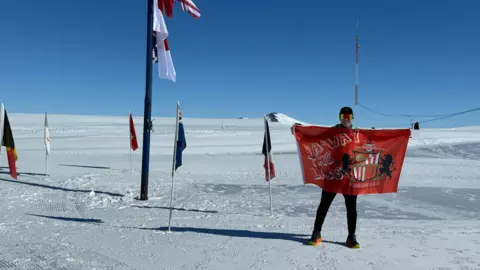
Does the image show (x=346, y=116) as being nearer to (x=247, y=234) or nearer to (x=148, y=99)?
(x=247, y=234)

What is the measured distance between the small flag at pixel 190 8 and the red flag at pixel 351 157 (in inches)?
197

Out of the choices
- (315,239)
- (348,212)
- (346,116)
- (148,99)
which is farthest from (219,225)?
(148,99)

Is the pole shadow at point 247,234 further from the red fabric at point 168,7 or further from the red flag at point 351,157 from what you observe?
the red fabric at point 168,7

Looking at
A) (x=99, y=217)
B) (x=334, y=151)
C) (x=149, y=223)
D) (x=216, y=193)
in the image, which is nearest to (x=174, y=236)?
(x=149, y=223)

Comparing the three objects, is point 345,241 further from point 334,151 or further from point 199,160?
point 199,160

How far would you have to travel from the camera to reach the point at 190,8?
9.41 metres

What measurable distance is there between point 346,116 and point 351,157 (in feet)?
2.13

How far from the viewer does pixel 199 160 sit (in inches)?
777

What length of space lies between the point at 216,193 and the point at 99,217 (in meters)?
3.86

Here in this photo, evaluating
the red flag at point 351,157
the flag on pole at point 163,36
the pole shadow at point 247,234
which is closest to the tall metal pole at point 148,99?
the flag on pole at point 163,36

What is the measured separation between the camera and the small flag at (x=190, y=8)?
9312mm

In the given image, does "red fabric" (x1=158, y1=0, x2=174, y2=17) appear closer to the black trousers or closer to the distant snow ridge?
the distant snow ridge

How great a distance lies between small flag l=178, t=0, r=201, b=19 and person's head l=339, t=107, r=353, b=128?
552 centimetres

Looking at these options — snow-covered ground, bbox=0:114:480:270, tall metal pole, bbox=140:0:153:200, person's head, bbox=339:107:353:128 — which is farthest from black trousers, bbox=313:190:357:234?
tall metal pole, bbox=140:0:153:200
